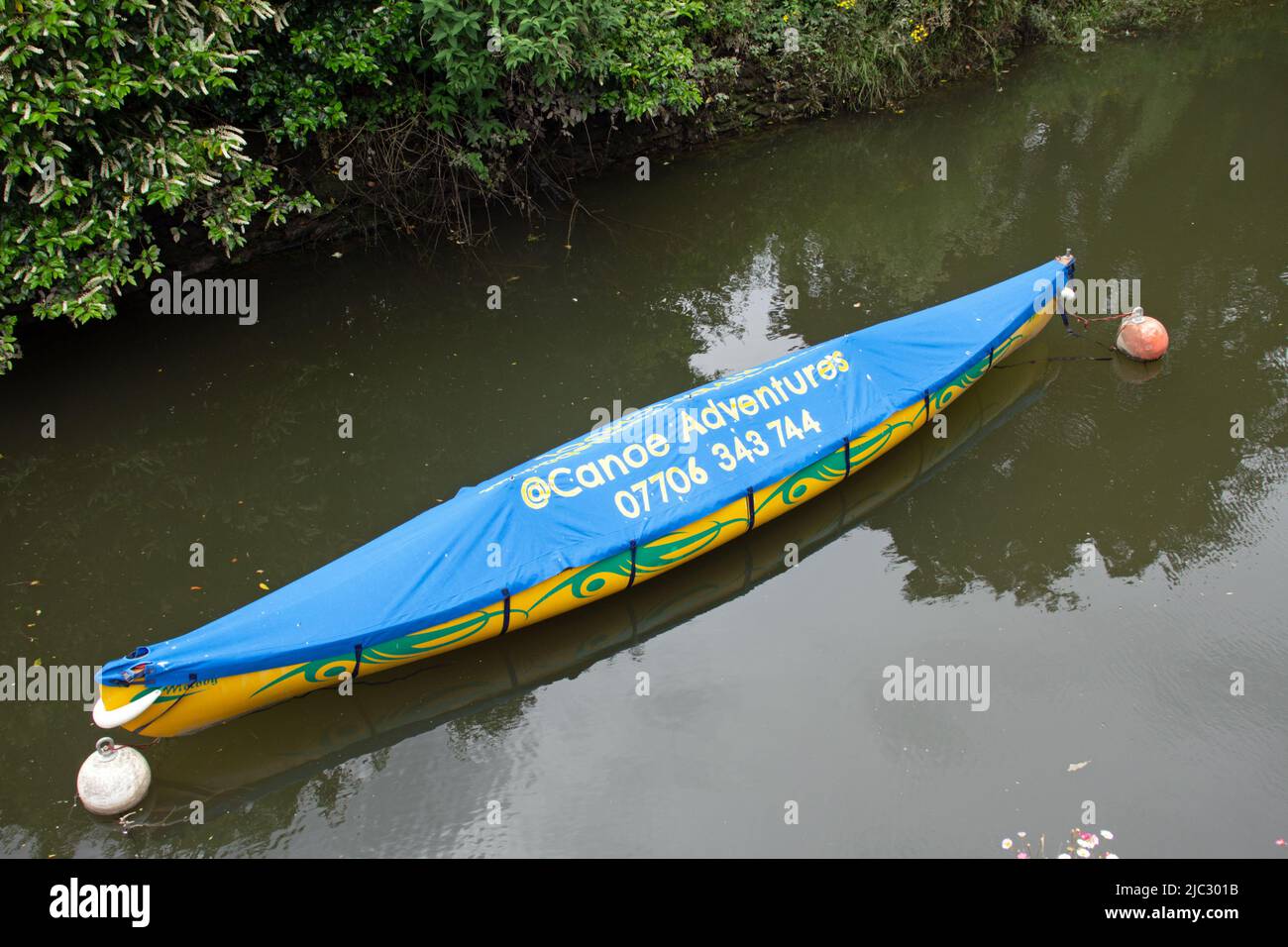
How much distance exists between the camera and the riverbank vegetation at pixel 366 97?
8250 millimetres

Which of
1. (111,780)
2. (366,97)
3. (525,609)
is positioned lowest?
(111,780)

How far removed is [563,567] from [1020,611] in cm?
305

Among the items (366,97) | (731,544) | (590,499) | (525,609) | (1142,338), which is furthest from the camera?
(366,97)

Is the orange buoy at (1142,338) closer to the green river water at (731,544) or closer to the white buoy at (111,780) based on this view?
the green river water at (731,544)

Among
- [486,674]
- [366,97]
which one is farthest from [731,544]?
[366,97]

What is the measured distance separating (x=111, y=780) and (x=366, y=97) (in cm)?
750

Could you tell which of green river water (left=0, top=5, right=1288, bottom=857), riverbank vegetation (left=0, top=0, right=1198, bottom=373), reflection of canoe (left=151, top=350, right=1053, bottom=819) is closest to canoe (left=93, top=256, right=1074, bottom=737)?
reflection of canoe (left=151, top=350, right=1053, bottom=819)

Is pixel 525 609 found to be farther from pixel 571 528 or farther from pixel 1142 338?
pixel 1142 338

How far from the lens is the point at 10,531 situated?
8.21m

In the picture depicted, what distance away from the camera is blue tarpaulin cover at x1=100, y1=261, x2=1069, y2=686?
6379mm

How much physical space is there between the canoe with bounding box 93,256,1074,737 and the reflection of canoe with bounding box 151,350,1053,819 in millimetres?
178

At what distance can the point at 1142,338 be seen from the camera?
9.32 metres

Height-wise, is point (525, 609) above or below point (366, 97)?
below

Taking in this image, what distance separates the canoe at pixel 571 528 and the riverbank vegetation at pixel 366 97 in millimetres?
3642
